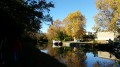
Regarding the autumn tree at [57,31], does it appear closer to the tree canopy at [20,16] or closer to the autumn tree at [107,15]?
the autumn tree at [107,15]

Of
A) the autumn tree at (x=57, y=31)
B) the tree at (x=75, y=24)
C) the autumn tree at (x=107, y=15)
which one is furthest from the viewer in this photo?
the autumn tree at (x=57, y=31)

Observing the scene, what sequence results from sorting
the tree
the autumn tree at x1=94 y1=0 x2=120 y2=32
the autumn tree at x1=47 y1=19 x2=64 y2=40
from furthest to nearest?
the autumn tree at x1=47 y1=19 x2=64 y2=40 → the tree → the autumn tree at x1=94 y1=0 x2=120 y2=32

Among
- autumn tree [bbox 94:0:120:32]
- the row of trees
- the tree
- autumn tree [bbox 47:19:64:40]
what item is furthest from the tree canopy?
autumn tree [bbox 47:19:64:40]

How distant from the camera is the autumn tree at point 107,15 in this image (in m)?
50.9

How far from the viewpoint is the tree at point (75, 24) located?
86125mm

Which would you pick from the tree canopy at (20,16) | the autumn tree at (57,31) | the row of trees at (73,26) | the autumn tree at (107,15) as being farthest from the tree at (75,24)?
the tree canopy at (20,16)

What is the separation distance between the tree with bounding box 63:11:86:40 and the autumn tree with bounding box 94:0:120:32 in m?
32.1

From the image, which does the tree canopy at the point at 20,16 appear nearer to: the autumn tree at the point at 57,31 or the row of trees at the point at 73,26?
the row of trees at the point at 73,26

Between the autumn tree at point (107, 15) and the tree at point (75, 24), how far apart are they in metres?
32.1

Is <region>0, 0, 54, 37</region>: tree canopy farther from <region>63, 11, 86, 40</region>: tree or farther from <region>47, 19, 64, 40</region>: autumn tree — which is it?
<region>47, 19, 64, 40</region>: autumn tree

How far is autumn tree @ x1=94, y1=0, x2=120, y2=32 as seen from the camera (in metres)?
50.9

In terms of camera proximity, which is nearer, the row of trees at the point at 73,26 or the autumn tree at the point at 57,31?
the row of trees at the point at 73,26

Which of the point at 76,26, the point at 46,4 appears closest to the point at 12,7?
the point at 46,4

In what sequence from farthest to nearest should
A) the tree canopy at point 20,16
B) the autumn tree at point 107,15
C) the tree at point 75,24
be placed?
the tree at point 75,24
the autumn tree at point 107,15
the tree canopy at point 20,16
